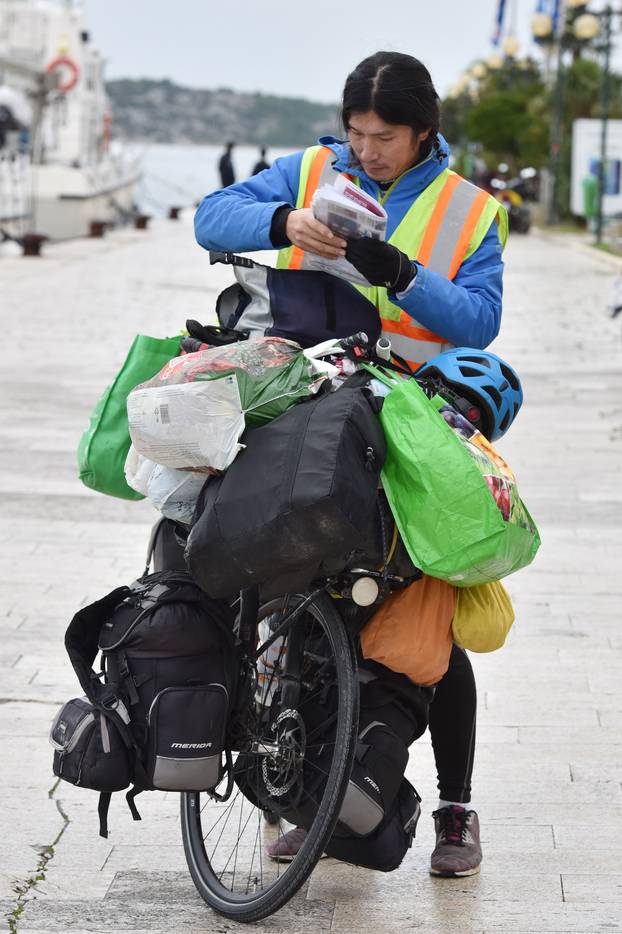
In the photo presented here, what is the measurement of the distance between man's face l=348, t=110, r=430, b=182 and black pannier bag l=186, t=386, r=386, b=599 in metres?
0.62

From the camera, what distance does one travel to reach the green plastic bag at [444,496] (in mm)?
3201

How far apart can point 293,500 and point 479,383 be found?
0.62 meters

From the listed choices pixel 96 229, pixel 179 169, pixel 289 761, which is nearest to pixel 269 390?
pixel 289 761

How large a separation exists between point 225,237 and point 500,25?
72024 mm

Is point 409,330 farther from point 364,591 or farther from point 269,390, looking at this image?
point 364,591

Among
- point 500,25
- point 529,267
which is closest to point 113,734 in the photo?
point 529,267

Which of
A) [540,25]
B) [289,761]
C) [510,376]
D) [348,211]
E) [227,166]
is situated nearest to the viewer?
[348,211]

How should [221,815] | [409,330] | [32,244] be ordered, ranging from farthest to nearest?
[32,244] < [221,815] < [409,330]

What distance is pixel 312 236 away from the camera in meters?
3.41

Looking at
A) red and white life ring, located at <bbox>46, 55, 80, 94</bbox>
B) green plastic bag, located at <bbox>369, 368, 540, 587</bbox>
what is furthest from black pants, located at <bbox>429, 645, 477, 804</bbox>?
red and white life ring, located at <bbox>46, 55, 80, 94</bbox>

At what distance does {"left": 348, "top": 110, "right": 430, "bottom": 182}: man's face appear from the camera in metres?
3.57

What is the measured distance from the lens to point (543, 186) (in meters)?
52.9

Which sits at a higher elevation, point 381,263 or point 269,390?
point 381,263

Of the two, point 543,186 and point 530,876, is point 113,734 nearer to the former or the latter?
point 530,876
